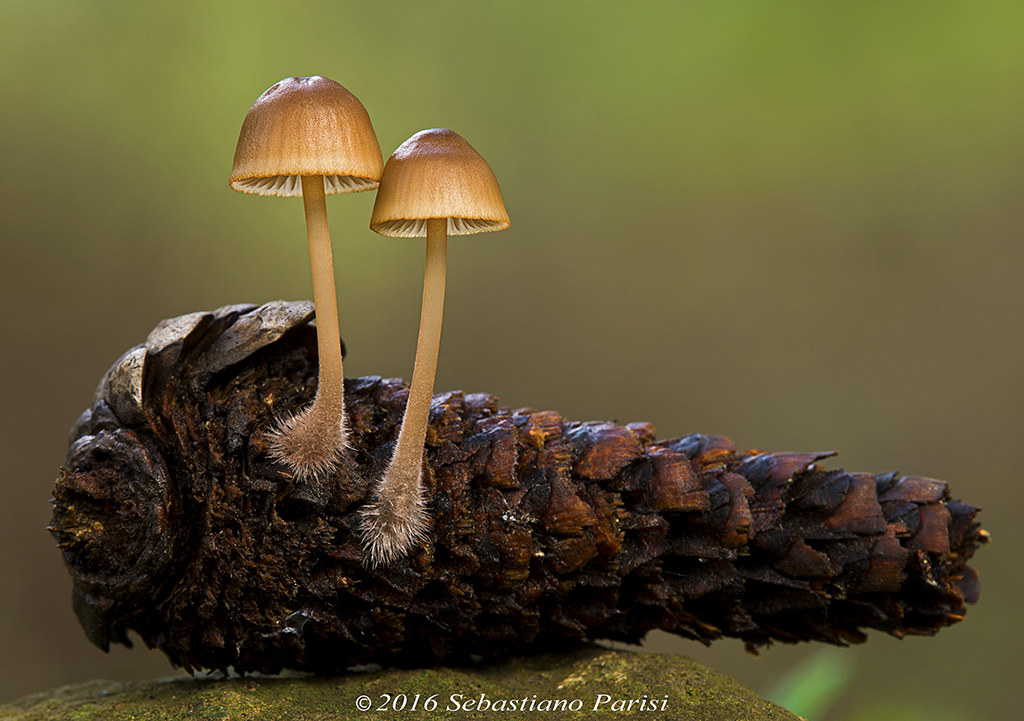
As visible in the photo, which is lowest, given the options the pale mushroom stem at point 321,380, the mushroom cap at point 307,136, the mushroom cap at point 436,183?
the pale mushroom stem at point 321,380

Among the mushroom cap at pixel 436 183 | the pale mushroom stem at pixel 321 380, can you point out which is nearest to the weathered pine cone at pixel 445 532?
the pale mushroom stem at pixel 321 380

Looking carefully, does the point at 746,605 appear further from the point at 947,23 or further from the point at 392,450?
the point at 947,23

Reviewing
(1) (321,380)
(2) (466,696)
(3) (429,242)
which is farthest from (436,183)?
(2) (466,696)

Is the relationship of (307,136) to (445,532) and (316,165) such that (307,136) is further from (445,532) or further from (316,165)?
(445,532)

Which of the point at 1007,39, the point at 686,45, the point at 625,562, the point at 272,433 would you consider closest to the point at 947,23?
the point at 1007,39

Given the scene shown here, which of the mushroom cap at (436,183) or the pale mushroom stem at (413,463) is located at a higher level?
the mushroom cap at (436,183)

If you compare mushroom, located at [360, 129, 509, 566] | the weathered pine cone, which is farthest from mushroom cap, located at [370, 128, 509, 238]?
the weathered pine cone

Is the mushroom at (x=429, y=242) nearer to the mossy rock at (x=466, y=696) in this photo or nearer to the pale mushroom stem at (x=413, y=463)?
the pale mushroom stem at (x=413, y=463)
